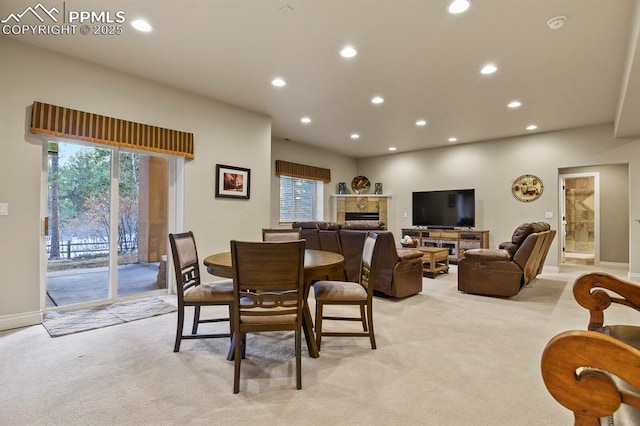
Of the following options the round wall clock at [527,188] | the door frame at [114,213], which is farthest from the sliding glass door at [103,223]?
the round wall clock at [527,188]

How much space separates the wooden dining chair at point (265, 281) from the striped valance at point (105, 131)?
273cm

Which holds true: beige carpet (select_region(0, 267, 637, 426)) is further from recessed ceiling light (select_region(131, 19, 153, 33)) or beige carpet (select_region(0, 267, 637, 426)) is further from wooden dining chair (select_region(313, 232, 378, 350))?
recessed ceiling light (select_region(131, 19, 153, 33))

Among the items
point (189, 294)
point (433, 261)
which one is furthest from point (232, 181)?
point (433, 261)

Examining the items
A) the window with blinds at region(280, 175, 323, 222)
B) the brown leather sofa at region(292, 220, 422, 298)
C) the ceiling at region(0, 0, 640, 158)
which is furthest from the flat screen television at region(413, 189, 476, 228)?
the brown leather sofa at region(292, 220, 422, 298)

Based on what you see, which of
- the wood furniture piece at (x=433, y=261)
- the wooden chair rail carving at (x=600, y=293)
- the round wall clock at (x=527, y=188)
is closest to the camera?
the wooden chair rail carving at (x=600, y=293)

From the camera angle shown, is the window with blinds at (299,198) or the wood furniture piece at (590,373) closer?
the wood furniture piece at (590,373)

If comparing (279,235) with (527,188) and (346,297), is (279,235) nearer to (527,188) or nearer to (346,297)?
(346,297)

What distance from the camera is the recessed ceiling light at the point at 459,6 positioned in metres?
2.45

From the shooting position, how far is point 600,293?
1.30 metres

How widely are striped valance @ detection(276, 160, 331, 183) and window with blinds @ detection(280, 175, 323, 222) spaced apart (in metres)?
0.16

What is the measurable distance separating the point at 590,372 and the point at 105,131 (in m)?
4.31

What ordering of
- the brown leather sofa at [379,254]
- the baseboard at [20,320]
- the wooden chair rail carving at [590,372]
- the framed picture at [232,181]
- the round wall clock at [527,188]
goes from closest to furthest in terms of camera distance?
the wooden chair rail carving at [590,372]
the baseboard at [20,320]
the brown leather sofa at [379,254]
the framed picture at [232,181]
the round wall clock at [527,188]

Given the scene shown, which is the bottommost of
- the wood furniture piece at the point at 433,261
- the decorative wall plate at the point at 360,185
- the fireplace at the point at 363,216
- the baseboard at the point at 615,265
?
the baseboard at the point at 615,265

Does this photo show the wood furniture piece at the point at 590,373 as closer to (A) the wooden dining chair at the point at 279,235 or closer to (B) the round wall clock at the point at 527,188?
(A) the wooden dining chair at the point at 279,235
